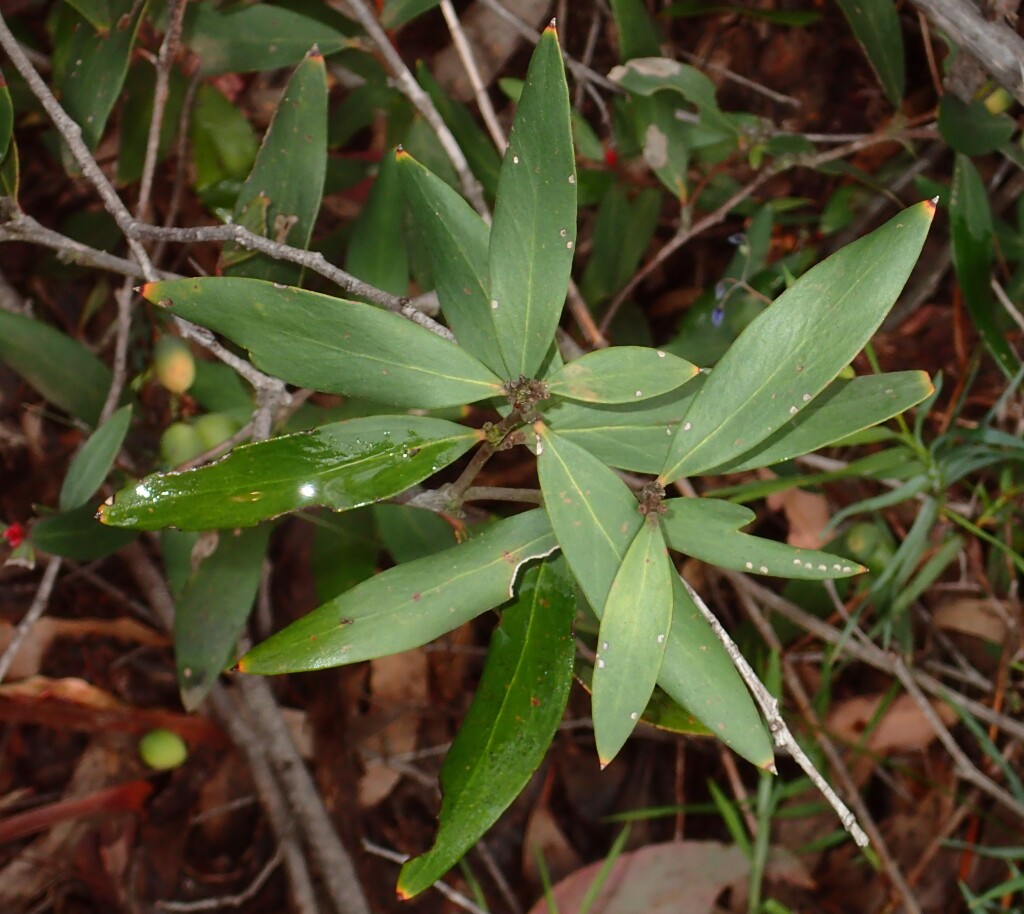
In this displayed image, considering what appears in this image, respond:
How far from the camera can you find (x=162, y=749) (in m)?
1.77

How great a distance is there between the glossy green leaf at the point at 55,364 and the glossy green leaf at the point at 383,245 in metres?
0.45

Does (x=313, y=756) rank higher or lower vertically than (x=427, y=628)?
lower

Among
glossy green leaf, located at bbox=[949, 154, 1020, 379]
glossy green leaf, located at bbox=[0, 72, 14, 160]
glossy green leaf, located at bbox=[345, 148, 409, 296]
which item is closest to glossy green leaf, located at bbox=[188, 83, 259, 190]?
glossy green leaf, located at bbox=[345, 148, 409, 296]

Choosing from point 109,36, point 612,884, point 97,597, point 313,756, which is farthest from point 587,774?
point 109,36

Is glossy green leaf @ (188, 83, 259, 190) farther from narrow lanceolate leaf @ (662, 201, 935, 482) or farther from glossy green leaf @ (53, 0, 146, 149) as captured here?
narrow lanceolate leaf @ (662, 201, 935, 482)

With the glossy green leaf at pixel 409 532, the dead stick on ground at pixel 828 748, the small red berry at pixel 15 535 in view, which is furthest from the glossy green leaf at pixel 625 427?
the small red berry at pixel 15 535

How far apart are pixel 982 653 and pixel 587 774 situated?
87 cm

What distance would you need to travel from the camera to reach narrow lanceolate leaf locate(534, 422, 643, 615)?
3.07 feet

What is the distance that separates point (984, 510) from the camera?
1.66 metres

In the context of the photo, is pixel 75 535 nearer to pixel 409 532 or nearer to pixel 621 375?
pixel 409 532

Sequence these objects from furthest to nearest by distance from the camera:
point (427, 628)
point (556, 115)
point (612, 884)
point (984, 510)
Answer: point (612, 884)
point (984, 510)
point (427, 628)
point (556, 115)

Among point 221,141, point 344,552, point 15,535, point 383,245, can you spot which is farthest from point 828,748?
point 221,141

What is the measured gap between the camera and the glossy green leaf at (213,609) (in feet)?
4.46

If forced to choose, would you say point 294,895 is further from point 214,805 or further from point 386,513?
point 386,513
